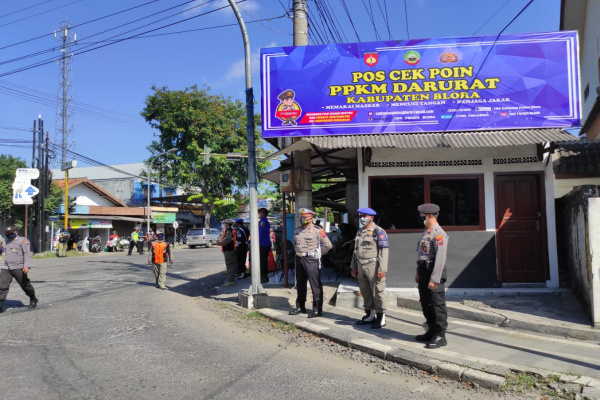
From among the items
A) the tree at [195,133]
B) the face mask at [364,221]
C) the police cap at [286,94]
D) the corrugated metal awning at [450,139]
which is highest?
the tree at [195,133]

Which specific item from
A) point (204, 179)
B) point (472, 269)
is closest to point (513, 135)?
point (472, 269)

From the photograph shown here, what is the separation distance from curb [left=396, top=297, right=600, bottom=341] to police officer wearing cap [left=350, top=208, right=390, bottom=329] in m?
1.32

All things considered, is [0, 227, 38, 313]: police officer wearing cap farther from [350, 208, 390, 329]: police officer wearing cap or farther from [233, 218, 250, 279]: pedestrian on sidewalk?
[350, 208, 390, 329]: police officer wearing cap

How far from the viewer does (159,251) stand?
10.6 meters

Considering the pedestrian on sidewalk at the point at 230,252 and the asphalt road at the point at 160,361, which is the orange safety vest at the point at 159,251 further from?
the asphalt road at the point at 160,361

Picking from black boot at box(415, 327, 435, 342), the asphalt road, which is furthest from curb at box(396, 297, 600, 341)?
the asphalt road

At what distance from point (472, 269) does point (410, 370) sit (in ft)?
12.8

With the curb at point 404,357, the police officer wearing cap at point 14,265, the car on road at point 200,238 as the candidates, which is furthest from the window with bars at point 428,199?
the car on road at point 200,238

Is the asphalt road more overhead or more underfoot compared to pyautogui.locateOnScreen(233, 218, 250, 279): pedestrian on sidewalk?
more underfoot

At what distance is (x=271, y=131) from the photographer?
8.46 m

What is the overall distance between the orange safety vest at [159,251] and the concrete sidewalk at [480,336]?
3750 millimetres

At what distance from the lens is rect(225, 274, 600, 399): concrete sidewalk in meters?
4.35

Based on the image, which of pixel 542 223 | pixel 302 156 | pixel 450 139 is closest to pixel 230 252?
pixel 302 156

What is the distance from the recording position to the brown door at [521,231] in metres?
8.00
